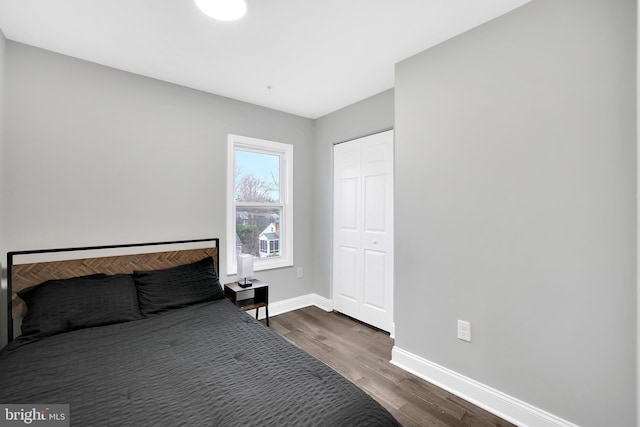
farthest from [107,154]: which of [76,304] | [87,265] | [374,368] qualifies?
[374,368]

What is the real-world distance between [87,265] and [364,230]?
8.35ft

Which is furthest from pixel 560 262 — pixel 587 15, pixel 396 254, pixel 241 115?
pixel 241 115

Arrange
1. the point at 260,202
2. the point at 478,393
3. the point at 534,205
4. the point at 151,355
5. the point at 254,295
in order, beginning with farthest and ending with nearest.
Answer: the point at 260,202 < the point at 254,295 < the point at 478,393 < the point at 534,205 < the point at 151,355

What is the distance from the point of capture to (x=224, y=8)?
1713 millimetres

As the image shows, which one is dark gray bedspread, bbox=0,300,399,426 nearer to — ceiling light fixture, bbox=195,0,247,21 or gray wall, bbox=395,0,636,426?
gray wall, bbox=395,0,636,426

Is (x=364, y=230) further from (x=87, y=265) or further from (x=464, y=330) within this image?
(x=87, y=265)

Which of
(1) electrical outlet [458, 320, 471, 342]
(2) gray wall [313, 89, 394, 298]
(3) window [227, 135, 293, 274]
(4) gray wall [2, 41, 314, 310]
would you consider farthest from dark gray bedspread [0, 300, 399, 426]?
(2) gray wall [313, 89, 394, 298]

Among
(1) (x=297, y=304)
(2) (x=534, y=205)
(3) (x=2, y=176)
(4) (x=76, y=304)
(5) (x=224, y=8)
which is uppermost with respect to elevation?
(5) (x=224, y=8)

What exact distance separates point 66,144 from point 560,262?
11.4 feet

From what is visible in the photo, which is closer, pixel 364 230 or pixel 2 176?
pixel 2 176

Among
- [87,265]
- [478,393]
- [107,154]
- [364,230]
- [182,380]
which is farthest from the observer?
[364,230]

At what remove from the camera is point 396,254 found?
2.43 m

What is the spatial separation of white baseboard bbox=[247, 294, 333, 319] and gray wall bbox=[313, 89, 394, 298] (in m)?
0.09

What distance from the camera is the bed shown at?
3.70ft
